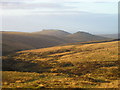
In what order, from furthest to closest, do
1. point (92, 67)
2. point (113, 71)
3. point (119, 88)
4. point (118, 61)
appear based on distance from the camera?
point (118, 61)
point (92, 67)
point (113, 71)
point (119, 88)

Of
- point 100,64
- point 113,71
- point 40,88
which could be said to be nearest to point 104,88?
point 40,88

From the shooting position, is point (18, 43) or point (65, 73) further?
point (18, 43)

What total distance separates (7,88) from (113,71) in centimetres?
2039

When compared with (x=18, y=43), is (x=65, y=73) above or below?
below

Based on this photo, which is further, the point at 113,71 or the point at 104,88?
the point at 113,71

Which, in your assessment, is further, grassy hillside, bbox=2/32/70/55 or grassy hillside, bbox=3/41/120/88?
grassy hillside, bbox=2/32/70/55

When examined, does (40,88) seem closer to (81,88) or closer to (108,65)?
(81,88)

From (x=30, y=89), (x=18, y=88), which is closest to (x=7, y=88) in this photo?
(x=18, y=88)

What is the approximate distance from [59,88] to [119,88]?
6453mm

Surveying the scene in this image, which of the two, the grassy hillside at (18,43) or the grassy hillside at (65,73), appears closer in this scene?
the grassy hillside at (65,73)

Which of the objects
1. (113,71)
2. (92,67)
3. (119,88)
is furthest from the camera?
(92,67)

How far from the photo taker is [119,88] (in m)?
19.8

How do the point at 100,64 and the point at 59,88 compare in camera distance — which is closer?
the point at 59,88

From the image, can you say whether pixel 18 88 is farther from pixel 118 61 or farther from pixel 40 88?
pixel 118 61
